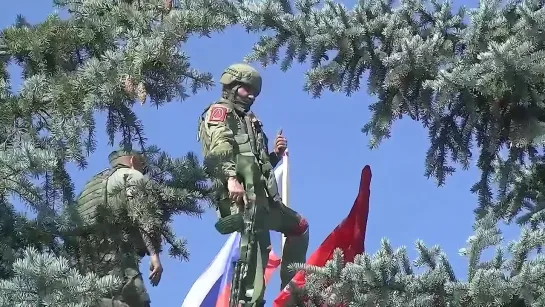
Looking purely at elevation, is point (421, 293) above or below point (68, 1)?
below

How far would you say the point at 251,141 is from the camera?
7031mm

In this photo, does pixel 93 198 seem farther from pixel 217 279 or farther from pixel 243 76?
pixel 217 279

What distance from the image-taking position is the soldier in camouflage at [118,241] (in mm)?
6164

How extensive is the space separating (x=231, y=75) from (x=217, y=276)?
2451 mm

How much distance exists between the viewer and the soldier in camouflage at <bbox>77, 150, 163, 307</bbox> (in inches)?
243

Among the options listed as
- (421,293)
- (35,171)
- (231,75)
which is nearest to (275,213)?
(231,75)

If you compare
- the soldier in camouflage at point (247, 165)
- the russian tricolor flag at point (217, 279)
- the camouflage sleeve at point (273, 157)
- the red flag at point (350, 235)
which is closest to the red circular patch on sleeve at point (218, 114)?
the soldier in camouflage at point (247, 165)

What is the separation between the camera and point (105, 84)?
6.28 meters

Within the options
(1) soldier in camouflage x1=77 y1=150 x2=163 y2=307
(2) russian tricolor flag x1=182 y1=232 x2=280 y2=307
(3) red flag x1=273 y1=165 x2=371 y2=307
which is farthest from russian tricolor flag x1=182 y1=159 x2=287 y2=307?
(1) soldier in camouflage x1=77 y1=150 x2=163 y2=307

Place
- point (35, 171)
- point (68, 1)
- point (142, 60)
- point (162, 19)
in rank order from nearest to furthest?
point (35, 171), point (142, 60), point (162, 19), point (68, 1)

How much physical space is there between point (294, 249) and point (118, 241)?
136cm

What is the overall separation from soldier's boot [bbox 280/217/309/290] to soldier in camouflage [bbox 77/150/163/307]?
0.92 m

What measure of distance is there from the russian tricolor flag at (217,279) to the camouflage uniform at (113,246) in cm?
186

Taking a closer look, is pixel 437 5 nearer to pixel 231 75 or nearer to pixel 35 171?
pixel 231 75
